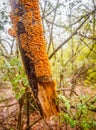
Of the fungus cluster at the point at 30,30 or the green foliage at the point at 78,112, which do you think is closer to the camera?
the fungus cluster at the point at 30,30

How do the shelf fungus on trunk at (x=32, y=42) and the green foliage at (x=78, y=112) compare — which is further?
the green foliage at (x=78, y=112)

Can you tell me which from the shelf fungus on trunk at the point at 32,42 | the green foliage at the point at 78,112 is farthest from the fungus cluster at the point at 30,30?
the green foliage at the point at 78,112

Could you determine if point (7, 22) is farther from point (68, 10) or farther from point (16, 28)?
point (68, 10)

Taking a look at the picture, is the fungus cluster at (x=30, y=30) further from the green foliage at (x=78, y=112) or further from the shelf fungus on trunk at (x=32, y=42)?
the green foliage at (x=78, y=112)

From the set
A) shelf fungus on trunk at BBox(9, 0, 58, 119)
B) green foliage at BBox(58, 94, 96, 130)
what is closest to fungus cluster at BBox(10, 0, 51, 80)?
shelf fungus on trunk at BBox(9, 0, 58, 119)

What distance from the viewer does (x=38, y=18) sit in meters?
1.89

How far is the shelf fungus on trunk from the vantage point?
5.94ft

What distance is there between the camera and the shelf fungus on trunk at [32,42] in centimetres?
181

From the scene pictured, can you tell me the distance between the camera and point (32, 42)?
185 centimetres

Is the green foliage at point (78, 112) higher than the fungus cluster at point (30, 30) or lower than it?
lower

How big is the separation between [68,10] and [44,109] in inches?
153

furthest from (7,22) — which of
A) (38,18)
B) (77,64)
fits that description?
(77,64)

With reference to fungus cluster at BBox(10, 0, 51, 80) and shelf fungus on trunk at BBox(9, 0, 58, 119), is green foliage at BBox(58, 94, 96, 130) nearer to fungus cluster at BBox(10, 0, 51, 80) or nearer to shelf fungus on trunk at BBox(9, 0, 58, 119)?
shelf fungus on trunk at BBox(9, 0, 58, 119)

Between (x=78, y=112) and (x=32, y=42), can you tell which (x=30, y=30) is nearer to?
(x=32, y=42)
